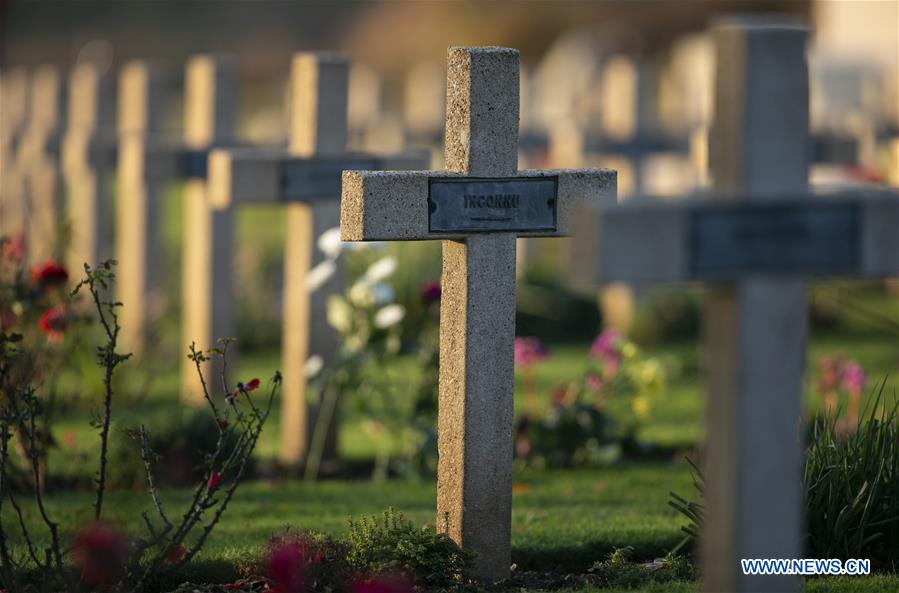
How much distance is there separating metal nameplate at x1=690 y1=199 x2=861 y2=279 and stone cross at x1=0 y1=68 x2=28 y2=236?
855 centimetres

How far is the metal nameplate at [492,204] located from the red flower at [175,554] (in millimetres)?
1241

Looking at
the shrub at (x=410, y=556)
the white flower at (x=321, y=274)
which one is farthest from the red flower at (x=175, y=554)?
the white flower at (x=321, y=274)

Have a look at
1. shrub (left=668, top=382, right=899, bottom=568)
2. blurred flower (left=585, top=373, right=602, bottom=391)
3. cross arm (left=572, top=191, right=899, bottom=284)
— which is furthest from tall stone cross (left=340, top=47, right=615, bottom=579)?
blurred flower (left=585, top=373, right=602, bottom=391)

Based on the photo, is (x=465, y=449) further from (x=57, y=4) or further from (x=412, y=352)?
(x=57, y=4)

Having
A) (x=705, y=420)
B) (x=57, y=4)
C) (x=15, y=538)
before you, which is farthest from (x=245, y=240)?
(x=57, y=4)

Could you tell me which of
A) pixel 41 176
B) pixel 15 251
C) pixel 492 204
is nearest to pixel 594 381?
pixel 15 251

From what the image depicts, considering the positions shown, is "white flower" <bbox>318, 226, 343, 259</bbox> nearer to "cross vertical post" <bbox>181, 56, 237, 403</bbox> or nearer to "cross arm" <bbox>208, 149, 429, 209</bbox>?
"cross arm" <bbox>208, 149, 429, 209</bbox>

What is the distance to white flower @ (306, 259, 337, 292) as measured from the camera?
7559mm

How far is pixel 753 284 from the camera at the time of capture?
373 cm

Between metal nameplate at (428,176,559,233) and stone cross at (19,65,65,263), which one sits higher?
stone cross at (19,65,65,263)

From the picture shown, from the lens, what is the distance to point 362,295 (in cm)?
771

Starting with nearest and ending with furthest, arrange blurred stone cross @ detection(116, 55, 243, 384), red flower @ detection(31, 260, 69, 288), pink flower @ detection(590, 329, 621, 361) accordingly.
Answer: red flower @ detection(31, 260, 69, 288), pink flower @ detection(590, 329, 621, 361), blurred stone cross @ detection(116, 55, 243, 384)

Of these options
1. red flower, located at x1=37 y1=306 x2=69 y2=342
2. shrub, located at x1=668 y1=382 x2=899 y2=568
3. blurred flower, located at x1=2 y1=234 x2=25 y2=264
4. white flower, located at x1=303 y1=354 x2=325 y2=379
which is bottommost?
shrub, located at x1=668 y1=382 x2=899 y2=568

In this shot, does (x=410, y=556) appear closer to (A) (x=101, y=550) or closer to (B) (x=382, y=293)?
Result: (A) (x=101, y=550)
